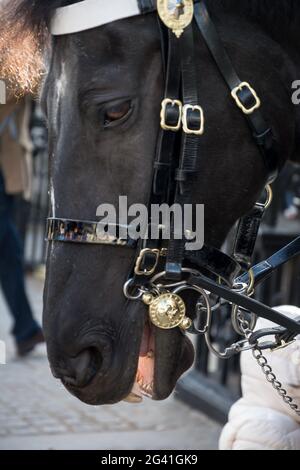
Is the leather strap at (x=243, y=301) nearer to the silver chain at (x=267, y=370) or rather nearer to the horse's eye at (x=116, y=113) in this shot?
the silver chain at (x=267, y=370)

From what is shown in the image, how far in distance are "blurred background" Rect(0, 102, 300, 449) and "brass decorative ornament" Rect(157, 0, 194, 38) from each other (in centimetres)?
244

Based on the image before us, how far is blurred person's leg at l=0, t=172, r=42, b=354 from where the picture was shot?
6.28 metres

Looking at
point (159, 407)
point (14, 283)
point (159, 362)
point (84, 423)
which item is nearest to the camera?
point (159, 362)

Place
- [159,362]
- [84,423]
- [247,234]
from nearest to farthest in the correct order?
[159,362], [247,234], [84,423]

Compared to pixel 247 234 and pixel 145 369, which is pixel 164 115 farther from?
pixel 145 369

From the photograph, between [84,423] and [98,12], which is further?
[84,423]

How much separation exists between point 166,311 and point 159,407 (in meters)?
3.28

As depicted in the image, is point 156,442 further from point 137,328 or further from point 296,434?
point 137,328

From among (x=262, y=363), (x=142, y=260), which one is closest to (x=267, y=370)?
(x=262, y=363)

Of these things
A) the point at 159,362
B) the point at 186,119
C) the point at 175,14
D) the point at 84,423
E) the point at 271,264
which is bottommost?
the point at 84,423

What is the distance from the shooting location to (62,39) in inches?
91.7

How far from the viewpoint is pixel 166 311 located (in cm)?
226

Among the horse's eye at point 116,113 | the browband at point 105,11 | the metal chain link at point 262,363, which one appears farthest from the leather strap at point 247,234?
the browband at point 105,11

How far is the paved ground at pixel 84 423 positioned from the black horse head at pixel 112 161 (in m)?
Result: 2.45
